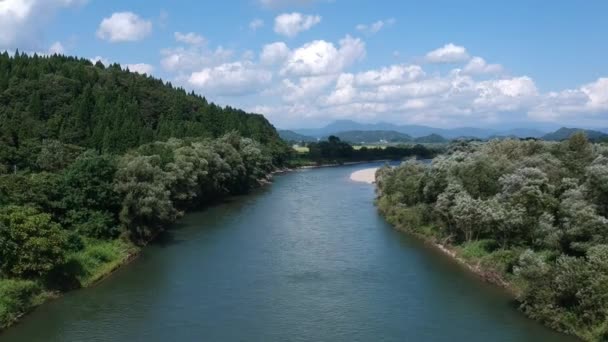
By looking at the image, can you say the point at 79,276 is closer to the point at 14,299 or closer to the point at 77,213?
the point at 14,299

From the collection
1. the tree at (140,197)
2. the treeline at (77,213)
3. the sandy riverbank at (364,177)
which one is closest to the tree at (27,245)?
the treeline at (77,213)

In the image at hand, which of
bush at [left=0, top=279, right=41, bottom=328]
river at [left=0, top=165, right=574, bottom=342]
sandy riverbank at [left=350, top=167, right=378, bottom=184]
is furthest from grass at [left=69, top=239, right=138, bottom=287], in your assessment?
sandy riverbank at [left=350, top=167, right=378, bottom=184]

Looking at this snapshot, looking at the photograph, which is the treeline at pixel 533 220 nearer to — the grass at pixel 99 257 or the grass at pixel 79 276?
the grass at pixel 99 257

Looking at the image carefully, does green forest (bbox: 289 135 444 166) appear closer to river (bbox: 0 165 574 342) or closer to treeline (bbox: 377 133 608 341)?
treeline (bbox: 377 133 608 341)

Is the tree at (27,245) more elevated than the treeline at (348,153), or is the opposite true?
the treeline at (348,153)

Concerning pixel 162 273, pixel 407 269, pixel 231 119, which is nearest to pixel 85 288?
pixel 162 273

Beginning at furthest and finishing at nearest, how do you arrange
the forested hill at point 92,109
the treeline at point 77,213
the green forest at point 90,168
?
the forested hill at point 92,109, the green forest at point 90,168, the treeline at point 77,213

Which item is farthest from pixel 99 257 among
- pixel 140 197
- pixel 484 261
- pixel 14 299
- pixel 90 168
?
pixel 484 261
